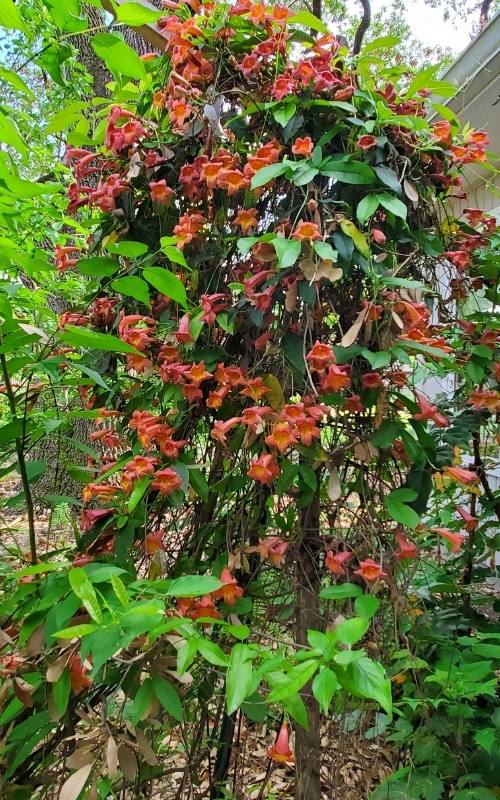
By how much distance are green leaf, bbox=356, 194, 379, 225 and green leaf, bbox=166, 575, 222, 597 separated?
666 mm

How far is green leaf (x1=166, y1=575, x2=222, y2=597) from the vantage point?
0.63 m

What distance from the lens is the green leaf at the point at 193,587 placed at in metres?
0.63

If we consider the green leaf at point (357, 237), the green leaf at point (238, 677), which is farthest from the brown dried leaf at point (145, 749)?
the green leaf at point (357, 237)

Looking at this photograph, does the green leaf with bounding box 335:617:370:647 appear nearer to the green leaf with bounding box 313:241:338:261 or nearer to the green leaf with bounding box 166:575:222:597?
the green leaf with bounding box 166:575:222:597

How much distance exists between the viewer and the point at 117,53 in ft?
2.80

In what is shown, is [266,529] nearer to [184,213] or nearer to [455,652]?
[184,213]

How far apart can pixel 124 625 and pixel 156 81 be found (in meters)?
1.15

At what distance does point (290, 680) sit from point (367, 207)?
0.79 metres

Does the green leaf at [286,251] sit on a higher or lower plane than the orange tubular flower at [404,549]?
higher

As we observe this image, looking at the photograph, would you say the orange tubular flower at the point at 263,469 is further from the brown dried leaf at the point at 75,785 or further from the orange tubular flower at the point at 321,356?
the brown dried leaf at the point at 75,785

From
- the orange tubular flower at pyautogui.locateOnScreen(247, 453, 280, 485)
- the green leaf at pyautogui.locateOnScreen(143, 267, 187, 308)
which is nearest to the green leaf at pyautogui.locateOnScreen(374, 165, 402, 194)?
the green leaf at pyautogui.locateOnScreen(143, 267, 187, 308)

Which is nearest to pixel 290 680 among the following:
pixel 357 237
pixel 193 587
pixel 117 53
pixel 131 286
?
pixel 193 587

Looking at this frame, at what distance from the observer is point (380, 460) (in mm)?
1080

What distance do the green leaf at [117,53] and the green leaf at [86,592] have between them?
0.80 meters
